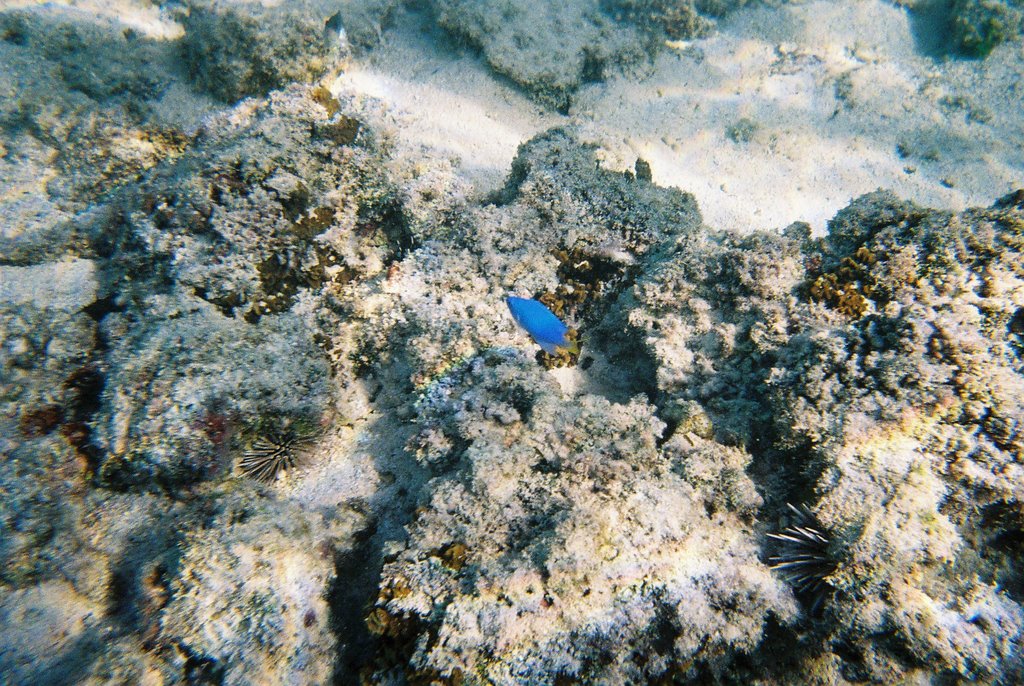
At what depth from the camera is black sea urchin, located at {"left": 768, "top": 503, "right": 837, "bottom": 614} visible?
2211 millimetres

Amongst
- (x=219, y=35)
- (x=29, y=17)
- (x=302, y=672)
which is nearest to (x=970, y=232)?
(x=302, y=672)

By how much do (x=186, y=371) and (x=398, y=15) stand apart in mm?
6665

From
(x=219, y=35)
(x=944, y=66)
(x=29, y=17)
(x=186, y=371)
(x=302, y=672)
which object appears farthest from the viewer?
(x=944, y=66)

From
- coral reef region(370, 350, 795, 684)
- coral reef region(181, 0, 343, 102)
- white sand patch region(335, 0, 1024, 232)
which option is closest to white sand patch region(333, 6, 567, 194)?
white sand patch region(335, 0, 1024, 232)

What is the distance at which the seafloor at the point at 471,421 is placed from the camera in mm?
2123

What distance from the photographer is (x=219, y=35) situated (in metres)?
5.31

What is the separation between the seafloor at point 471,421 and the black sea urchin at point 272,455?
2 centimetres

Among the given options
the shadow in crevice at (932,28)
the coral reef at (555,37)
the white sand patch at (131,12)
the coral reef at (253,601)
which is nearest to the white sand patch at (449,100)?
the coral reef at (555,37)

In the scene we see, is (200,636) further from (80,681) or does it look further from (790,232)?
(790,232)

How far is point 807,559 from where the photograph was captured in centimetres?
228

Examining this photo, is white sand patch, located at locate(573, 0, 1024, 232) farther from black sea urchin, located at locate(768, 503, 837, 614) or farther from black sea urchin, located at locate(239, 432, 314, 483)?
black sea urchin, located at locate(239, 432, 314, 483)

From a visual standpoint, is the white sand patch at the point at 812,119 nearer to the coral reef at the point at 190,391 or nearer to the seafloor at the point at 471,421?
the seafloor at the point at 471,421

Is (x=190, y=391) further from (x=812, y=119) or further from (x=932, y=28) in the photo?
(x=932, y=28)

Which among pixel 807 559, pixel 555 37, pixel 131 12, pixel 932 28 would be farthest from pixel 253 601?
pixel 932 28
